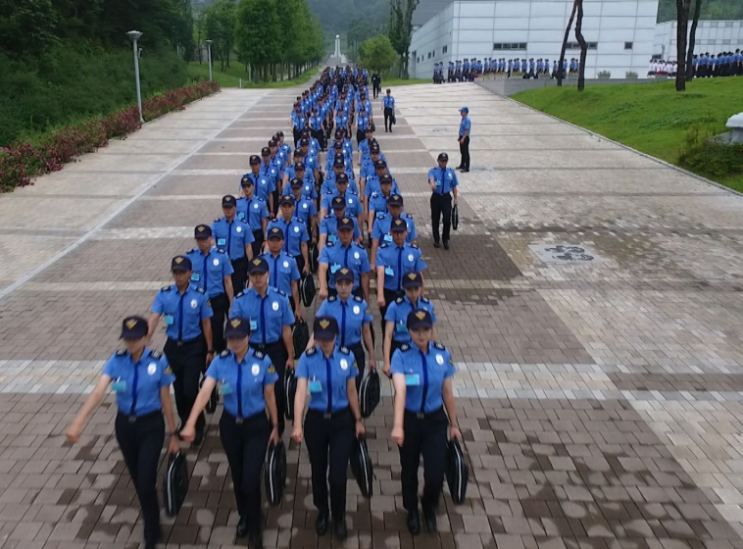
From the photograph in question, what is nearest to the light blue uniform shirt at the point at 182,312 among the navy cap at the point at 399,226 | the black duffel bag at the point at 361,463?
the black duffel bag at the point at 361,463

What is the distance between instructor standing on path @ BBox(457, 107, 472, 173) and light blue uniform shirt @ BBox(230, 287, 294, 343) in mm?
11328

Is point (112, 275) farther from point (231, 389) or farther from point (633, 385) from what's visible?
point (633, 385)

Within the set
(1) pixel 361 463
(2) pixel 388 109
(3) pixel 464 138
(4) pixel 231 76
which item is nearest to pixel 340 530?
(1) pixel 361 463

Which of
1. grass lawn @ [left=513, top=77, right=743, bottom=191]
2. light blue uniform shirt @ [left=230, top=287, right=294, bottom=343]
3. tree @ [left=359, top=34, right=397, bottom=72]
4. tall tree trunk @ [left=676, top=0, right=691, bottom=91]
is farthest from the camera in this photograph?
tree @ [left=359, top=34, right=397, bottom=72]

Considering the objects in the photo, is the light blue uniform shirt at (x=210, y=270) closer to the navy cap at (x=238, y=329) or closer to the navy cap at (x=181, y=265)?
the navy cap at (x=181, y=265)

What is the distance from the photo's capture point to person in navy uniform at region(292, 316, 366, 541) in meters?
4.29

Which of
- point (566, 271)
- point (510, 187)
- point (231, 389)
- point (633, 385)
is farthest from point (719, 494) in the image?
point (510, 187)

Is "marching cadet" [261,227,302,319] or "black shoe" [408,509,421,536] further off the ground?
"marching cadet" [261,227,302,319]

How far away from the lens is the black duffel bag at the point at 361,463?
14.6ft

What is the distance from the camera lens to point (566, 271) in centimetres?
1012

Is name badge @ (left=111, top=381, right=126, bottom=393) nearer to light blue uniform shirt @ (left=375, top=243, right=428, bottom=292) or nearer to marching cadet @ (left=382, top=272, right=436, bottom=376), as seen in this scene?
marching cadet @ (left=382, top=272, right=436, bottom=376)

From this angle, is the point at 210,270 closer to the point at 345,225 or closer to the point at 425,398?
the point at 345,225

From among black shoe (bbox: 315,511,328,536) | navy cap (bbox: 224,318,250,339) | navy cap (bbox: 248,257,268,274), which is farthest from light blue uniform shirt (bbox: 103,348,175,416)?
black shoe (bbox: 315,511,328,536)

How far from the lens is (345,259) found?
6.55 m
